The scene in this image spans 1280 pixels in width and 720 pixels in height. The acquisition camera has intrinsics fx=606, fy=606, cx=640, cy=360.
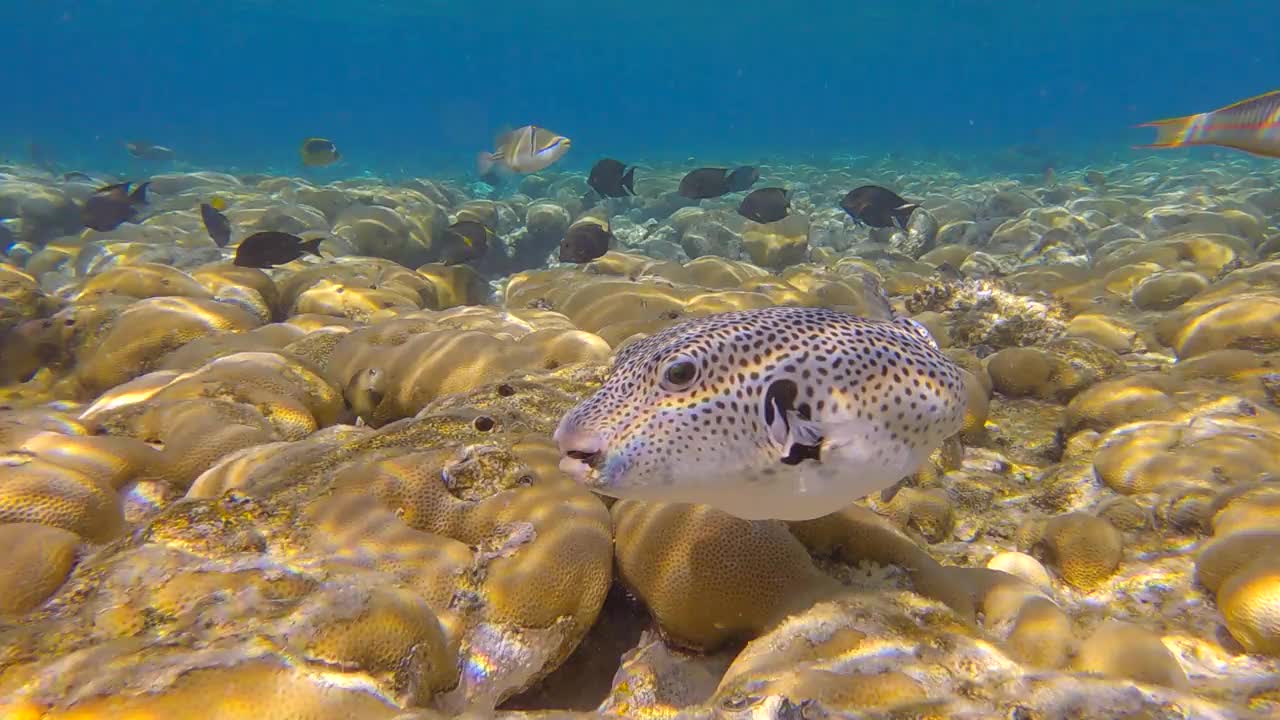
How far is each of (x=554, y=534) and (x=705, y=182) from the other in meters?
8.69

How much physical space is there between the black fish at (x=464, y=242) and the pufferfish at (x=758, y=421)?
28.9ft

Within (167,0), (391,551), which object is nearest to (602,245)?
(391,551)

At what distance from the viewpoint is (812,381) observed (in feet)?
6.89

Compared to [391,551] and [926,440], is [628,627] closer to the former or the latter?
[391,551]

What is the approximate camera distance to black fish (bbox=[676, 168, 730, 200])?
1041 centimetres

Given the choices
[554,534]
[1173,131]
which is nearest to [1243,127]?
[1173,131]

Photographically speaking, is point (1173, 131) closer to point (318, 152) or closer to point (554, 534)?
point (554, 534)

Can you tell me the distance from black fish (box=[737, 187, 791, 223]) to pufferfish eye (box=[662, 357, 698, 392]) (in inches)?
341

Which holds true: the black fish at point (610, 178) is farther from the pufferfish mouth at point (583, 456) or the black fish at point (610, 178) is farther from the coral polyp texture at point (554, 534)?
the pufferfish mouth at point (583, 456)

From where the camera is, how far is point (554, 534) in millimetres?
2811

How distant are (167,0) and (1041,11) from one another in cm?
12615

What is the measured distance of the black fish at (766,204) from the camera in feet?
33.6

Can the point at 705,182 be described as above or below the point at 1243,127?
below

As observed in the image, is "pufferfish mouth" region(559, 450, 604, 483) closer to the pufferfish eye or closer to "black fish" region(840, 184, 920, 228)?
the pufferfish eye
